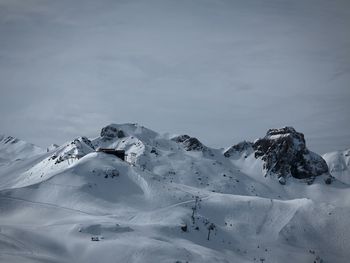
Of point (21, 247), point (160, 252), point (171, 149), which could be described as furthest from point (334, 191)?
point (21, 247)

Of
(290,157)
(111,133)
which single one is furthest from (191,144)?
(290,157)

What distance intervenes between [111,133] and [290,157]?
67253mm

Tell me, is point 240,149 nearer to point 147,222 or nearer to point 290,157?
point 290,157

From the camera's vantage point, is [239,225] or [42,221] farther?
[239,225]

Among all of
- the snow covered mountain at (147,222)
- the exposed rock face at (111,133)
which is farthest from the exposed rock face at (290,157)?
the snow covered mountain at (147,222)

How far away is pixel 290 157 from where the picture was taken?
136750 mm

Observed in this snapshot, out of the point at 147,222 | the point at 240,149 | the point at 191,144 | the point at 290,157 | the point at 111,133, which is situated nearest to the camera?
the point at 147,222

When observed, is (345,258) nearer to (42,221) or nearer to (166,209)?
(166,209)

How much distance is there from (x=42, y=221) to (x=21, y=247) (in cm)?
1425

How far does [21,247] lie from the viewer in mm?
34188

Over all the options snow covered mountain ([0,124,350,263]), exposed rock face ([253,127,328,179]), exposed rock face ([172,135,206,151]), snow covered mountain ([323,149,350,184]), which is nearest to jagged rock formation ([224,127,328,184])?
exposed rock face ([253,127,328,179])

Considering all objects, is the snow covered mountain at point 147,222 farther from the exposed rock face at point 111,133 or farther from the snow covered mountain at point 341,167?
the snow covered mountain at point 341,167

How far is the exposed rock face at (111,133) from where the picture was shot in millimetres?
153863

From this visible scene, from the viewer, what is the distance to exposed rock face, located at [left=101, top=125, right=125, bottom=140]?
154m
